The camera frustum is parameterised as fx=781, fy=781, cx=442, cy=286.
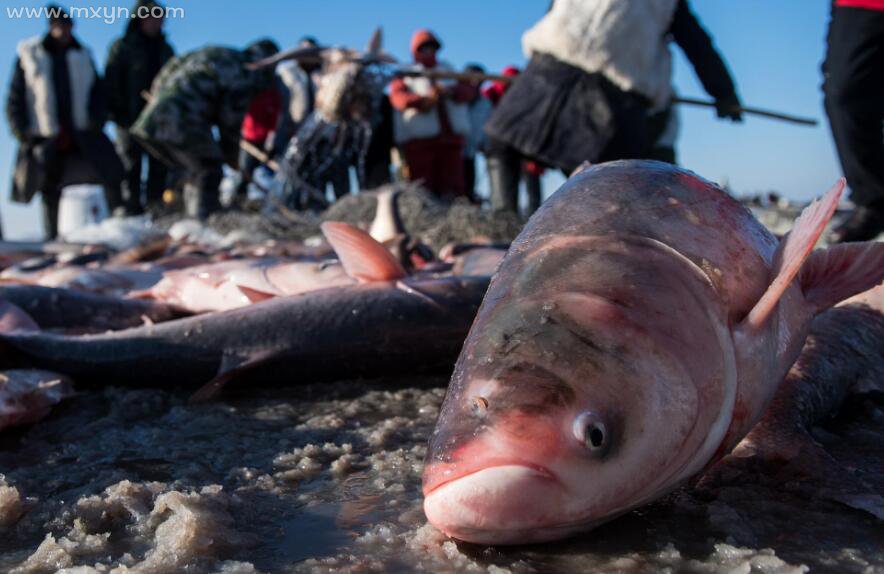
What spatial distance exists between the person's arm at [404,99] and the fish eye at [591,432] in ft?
31.4

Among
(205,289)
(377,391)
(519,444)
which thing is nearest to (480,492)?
(519,444)

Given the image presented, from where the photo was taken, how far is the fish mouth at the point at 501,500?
1.15m

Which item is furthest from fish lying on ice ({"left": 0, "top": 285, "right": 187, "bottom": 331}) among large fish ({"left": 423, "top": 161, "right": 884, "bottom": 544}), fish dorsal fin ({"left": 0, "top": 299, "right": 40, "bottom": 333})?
large fish ({"left": 423, "top": 161, "right": 884, "bottom": 544})

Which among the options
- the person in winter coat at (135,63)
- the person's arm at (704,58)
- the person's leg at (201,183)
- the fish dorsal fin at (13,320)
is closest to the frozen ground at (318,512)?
the fish dorsal fin at (13,320)

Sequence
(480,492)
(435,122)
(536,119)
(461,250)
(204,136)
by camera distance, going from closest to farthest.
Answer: (480,492)
(461,250)
(536,119)
(204,136)
(435,122)

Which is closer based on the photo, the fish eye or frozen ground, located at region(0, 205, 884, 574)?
the fish eye

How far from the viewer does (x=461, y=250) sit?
4.69 m

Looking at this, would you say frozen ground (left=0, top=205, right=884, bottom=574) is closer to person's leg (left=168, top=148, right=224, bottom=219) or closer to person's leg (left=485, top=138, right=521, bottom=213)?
person's leg (left=485, top=138, right=521, bottom=213)

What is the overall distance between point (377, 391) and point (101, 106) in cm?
1014

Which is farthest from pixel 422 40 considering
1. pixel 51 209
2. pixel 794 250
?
pixel 794 250

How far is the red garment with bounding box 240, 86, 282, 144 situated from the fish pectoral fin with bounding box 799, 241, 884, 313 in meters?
11.6

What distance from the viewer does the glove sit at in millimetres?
6180

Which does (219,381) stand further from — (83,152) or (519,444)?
(83,152)

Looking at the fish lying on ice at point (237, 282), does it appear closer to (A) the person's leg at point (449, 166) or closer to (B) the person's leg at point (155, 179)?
(A) the person's leg at point (449, 166)
